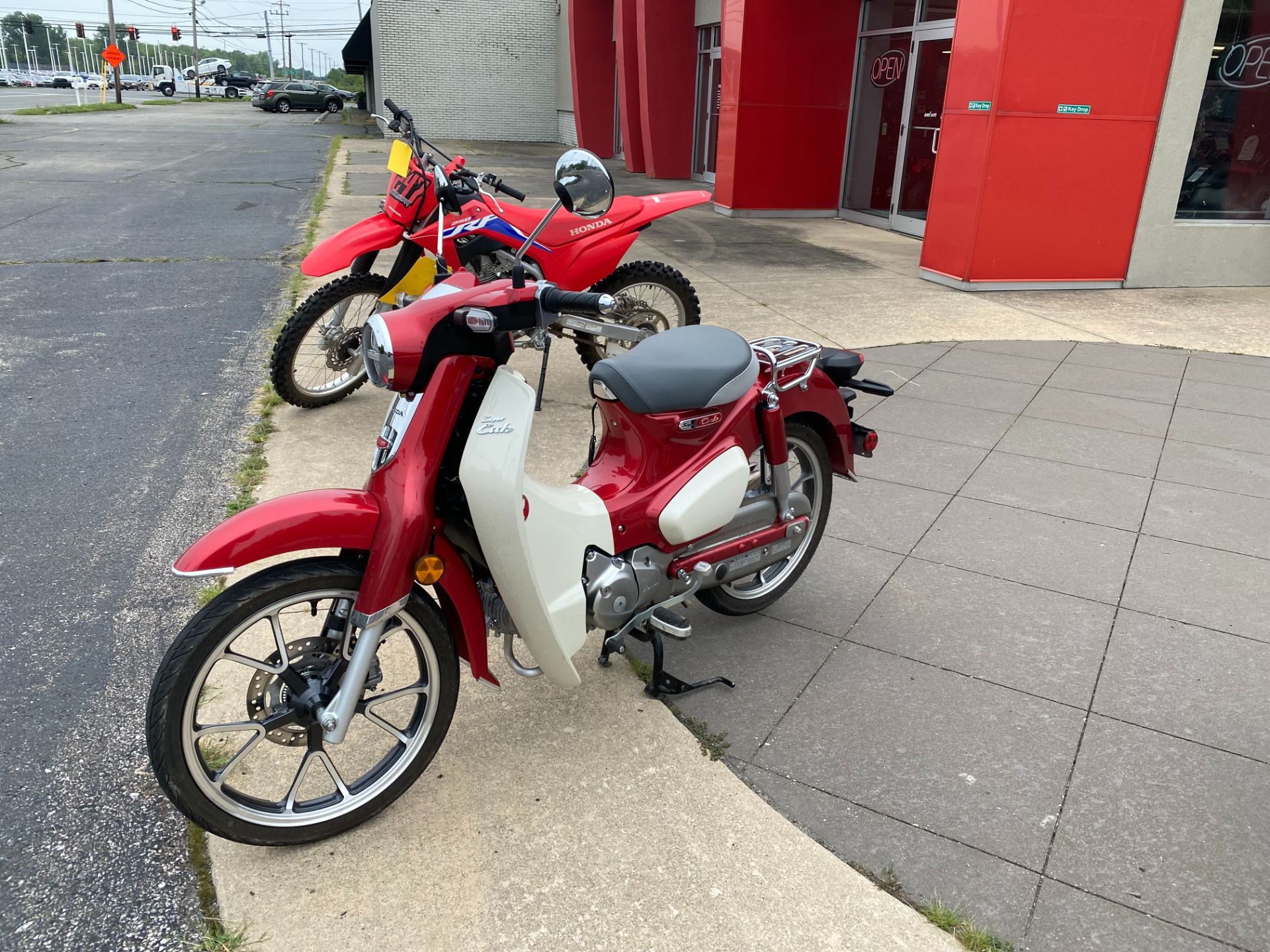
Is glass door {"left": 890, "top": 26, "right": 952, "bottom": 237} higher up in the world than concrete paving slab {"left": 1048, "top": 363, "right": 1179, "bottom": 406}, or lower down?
higher up

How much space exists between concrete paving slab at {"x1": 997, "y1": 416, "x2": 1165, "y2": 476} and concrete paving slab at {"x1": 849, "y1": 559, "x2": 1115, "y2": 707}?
63.4 inches

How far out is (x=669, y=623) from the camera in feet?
9.50

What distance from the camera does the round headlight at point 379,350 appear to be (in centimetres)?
215

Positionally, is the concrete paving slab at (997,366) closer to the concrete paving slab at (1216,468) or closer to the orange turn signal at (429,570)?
the concrete paving slab at (1216,468)

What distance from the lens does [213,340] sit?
677 cm

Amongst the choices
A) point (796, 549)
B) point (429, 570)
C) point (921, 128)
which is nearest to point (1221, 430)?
point (796, 549)

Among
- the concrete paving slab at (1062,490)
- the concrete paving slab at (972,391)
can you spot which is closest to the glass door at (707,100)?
the concrete paving slab at (972,391)

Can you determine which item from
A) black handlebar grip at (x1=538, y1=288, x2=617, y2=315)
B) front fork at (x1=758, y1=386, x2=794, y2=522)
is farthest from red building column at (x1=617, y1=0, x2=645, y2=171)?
black handlebar grip at (x1=538, y1=288, x2=617, y2=315)

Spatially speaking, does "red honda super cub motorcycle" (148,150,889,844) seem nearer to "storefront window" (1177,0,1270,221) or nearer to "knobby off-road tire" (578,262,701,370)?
"knobby off-road tire" (578,262,701,370)

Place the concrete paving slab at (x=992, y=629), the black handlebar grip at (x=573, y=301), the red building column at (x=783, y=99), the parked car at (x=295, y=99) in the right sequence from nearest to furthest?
the black handlebar grip at (x=573, y=301) → the concrete paving slab at (x=992, y=629) → the red building column at (x=783, y=99) → the parked car at (x=295, y=99)

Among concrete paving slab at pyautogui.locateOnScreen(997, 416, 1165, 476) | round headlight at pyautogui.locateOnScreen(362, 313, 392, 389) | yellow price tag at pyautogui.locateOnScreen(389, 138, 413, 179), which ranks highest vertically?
yellow price tag at pyautogui.locateOnScreen(389, 138, 413, 179)

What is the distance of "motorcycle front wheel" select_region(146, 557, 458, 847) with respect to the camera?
82.7 inches

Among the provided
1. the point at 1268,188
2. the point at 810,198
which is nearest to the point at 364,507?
the point at 1268,188

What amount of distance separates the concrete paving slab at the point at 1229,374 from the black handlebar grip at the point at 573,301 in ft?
19.1
